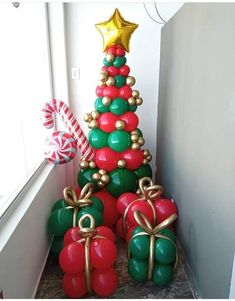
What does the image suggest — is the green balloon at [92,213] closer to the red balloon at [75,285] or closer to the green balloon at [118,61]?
the red balloon at [75,285]

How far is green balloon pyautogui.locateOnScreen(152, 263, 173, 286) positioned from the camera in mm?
1429

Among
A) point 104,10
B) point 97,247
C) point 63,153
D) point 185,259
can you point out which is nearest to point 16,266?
point 97,247

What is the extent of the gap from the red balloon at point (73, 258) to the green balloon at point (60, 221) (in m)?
0.28

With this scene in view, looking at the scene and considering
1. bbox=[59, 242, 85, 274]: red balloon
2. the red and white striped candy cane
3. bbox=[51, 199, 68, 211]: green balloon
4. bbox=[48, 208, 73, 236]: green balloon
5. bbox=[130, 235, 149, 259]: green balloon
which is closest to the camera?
bbox=[59, 242, 85, 274]: red balloon

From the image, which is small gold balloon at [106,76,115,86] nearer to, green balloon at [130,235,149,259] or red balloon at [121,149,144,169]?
red balloon at [121,149,144,169]

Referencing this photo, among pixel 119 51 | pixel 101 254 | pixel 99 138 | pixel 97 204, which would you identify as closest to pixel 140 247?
pixel 101 254

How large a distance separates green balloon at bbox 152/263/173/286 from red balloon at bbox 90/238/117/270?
298 millimetres

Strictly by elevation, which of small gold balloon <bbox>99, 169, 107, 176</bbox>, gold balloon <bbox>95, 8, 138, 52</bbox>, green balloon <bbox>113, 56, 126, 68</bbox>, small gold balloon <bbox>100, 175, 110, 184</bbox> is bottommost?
small gold balloon <bbox>100, 175, 110, 184</bbox>

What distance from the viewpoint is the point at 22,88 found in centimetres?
200

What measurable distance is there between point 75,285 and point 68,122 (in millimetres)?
1189

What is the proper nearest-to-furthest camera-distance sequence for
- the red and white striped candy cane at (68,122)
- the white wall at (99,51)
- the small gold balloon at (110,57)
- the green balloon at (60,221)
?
the green balloon at (60,221), the small gold balloon at (110,57), the red and white striped candy cane at (68,122), the white wall at (99,51)

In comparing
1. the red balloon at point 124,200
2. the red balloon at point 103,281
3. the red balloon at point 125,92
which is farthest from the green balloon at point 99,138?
the red balloon at point 103,281

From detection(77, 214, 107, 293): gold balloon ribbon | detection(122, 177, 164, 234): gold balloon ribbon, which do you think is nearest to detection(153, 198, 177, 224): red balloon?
detection(122, 177, 164, 234): gold balloon ribbon

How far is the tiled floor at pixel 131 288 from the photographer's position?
1450 mm
